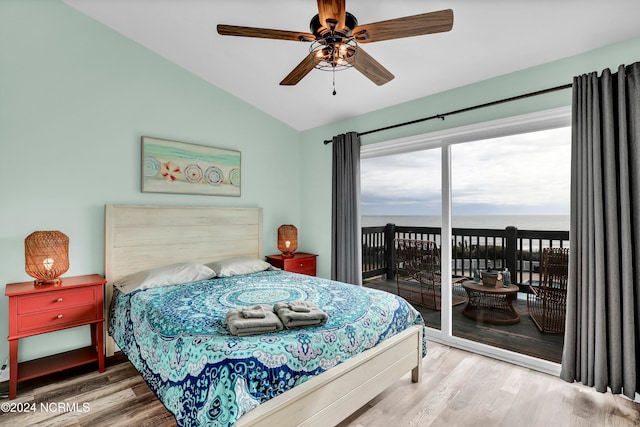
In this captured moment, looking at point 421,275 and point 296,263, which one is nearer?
point 421,275

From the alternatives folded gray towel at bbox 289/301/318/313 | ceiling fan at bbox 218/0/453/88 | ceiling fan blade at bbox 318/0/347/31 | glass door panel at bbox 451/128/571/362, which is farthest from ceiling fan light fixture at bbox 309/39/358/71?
glass door panel at bbox 451/128/571/362

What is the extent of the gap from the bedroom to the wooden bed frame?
0.16m

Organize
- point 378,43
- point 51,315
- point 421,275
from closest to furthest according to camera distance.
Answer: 1. point 51,315
2. point 378,43
3. point 421,275

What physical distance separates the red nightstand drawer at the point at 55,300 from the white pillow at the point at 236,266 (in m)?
1.06

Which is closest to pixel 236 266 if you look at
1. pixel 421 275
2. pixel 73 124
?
pixel 73 124

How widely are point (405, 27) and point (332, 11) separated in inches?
16.4

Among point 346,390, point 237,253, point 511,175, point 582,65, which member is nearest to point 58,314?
point 237,253

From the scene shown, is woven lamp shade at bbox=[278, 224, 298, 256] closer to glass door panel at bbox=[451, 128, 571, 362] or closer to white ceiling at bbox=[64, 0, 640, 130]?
white ceiling at bbox=[64, 0, 640, 130]

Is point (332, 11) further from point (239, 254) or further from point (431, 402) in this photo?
point (239, 254)

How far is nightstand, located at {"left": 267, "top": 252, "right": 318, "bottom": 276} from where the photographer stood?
4023 mm

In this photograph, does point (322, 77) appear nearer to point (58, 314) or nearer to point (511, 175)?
point (511, 175)

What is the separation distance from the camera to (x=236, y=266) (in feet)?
11.0

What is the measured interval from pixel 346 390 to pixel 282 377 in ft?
1.63

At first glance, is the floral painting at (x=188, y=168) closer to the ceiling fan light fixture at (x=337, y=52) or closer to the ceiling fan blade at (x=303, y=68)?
the ceiling fan blade at (x=303, y=68)
